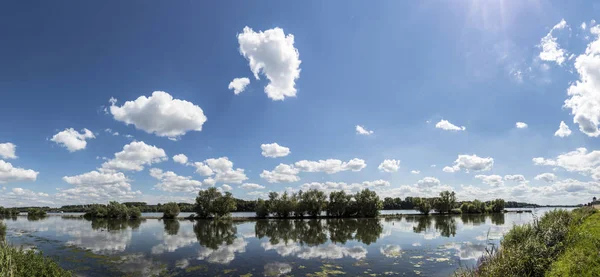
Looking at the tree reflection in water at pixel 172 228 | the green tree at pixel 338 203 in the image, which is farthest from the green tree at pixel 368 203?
the tree reflection in water at pixel 172 228

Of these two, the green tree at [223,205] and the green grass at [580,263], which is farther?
the green tree at [223,205]

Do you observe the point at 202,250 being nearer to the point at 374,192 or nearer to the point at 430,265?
the point at 430,265

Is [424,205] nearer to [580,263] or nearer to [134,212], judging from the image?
[580,263]

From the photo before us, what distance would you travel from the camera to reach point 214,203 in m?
99.2

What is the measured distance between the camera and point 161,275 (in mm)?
21031

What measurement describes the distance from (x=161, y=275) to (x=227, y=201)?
262ft

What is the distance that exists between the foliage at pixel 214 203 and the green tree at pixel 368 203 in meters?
45.3

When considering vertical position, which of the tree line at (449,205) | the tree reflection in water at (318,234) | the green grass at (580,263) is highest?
the green grass at (580,263)

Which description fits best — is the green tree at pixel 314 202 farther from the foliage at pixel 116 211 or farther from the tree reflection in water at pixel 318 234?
the foliage at pixel 116 211

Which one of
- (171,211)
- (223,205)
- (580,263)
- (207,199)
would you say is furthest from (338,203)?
(580,263)

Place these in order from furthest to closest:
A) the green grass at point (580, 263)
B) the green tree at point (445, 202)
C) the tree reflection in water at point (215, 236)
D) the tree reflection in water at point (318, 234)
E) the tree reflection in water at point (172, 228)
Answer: the green tree at point (445, 202), the tree reflection in water at point (172, 228), the tree reflection in water at point (318, 234), the tree reflection in water at point (215, 236), the green grass at point (580, 263)

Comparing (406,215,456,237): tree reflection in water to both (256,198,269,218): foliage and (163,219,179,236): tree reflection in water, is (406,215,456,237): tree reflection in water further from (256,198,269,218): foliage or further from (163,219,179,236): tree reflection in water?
(256,198,269,218): foliage

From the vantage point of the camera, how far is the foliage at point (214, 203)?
98.6 meters

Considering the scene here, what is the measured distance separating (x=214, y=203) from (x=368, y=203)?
54.7 metres
